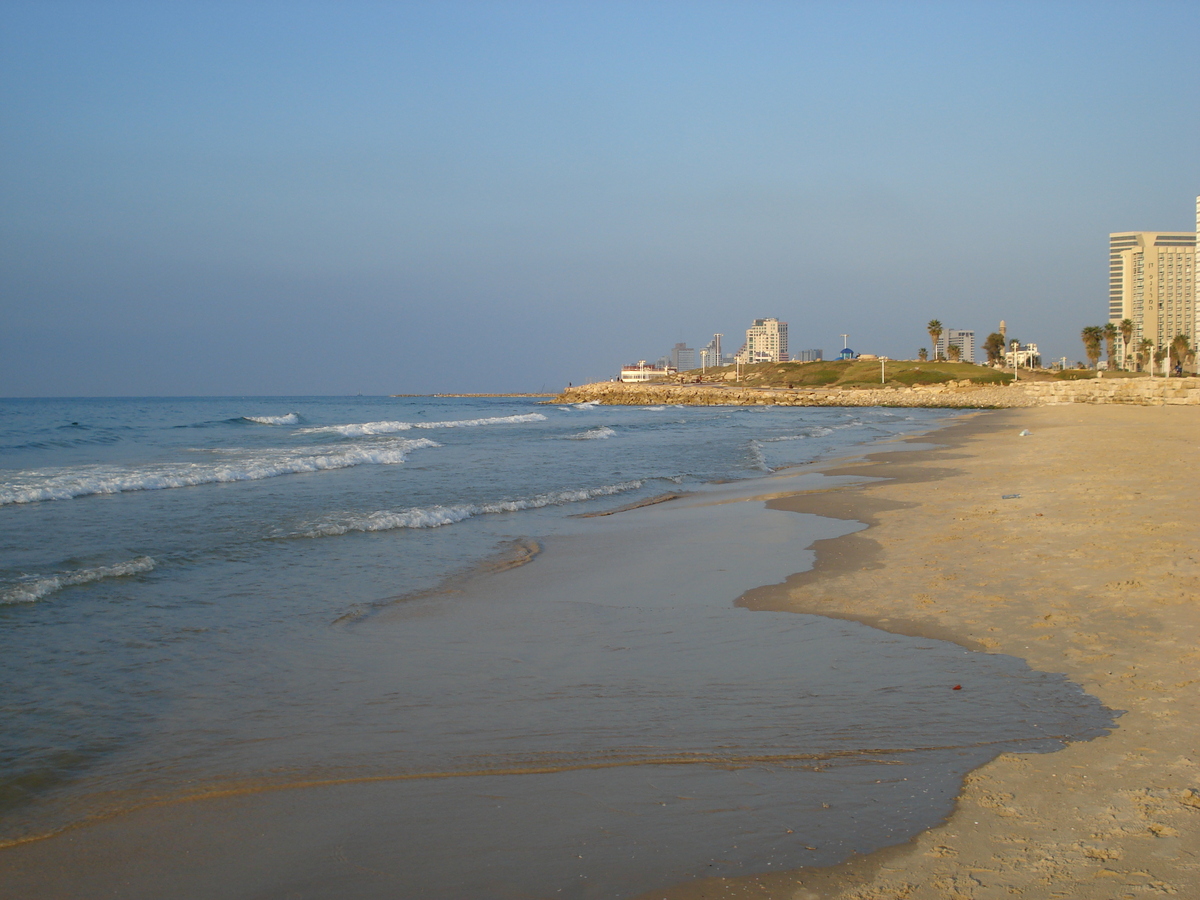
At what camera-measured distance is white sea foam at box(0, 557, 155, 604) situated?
7.43m

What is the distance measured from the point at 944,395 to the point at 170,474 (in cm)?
7123

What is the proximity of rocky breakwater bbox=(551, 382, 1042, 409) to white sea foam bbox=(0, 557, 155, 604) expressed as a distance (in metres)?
62.5

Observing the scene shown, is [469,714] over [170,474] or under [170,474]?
under

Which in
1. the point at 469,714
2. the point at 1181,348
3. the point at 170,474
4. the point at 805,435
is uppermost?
the point at 1181,348

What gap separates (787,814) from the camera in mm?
3369

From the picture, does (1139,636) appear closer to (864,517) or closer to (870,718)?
(870,718)

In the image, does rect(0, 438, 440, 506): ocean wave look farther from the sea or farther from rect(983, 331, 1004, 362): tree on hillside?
rect(983, 331, 1004, 362): tree on hillside

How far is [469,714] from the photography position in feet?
15.4

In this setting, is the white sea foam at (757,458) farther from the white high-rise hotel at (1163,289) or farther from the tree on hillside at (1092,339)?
the white high-rise hotel at (1163,289)

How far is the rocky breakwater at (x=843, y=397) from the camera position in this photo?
65519 millimetres

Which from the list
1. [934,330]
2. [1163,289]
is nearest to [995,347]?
[934,330]

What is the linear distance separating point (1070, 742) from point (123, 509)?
14.2m

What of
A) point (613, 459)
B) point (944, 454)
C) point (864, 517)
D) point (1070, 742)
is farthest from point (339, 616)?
point (944, 454)

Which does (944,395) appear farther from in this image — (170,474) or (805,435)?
(170,474)
